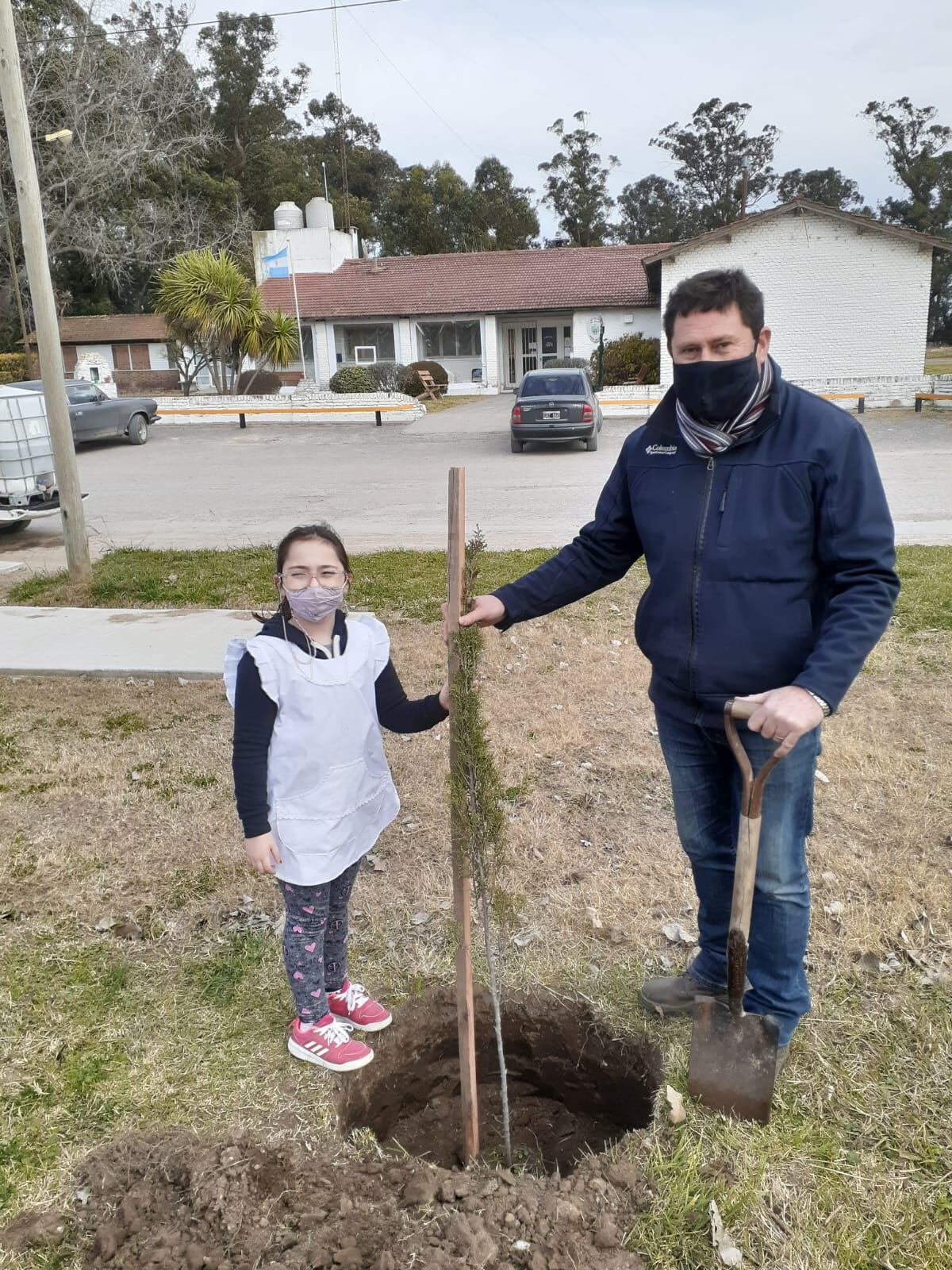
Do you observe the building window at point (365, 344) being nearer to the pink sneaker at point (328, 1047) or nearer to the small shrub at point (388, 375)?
the small shrub at point (388, 375)

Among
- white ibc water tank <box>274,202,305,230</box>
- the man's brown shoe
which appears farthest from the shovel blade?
white ibc water tank <box>274,202,305,230</box>

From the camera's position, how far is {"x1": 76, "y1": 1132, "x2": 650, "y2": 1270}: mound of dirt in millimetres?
2189

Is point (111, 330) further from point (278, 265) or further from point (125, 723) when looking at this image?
point (125, 723)

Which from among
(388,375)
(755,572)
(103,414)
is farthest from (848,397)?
(755,572)

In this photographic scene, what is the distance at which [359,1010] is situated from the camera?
303 centimetres

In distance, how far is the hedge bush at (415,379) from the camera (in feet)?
101

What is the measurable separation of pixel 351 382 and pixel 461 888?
27.4 metres

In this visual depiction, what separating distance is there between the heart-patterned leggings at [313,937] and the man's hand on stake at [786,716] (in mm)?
1304

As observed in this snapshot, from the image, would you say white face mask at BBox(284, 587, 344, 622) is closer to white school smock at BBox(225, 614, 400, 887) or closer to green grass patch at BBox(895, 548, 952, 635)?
white school smock at BBox(225, 614, 400, 887)

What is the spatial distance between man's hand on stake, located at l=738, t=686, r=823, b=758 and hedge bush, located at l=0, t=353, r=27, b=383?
33187mm

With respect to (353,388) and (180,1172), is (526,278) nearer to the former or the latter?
(353,388)

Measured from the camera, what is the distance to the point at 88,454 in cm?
1997

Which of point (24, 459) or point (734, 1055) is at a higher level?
point (24, 459)

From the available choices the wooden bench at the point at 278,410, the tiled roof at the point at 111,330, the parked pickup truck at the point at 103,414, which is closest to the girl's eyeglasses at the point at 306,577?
the parked pickup truck at the point at 103,414
